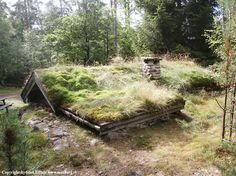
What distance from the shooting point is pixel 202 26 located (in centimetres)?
1259

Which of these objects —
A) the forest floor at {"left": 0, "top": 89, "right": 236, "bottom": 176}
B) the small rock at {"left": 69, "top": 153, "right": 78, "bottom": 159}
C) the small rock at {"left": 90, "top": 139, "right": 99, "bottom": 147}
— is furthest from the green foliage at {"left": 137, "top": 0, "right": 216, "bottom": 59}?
the small rock at {"left": 69, "top": 153, "right": 78, "bottom": 159}

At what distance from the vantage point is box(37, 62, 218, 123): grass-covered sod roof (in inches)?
221

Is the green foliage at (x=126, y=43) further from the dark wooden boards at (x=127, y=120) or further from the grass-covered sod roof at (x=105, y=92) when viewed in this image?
the dark wooden boards at (x=127, y=120)

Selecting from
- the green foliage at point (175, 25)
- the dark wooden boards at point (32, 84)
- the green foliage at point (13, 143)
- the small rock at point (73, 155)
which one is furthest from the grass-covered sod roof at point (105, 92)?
the green foliage at point (175, 25)

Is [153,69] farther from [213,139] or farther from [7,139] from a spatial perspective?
[7,139]

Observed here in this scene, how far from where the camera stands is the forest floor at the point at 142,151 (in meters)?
4.16

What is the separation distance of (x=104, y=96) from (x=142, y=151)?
6.58 ft

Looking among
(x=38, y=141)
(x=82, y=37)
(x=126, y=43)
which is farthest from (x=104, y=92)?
(x=126, y=43)

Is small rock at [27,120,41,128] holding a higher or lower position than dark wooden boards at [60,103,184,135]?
lower

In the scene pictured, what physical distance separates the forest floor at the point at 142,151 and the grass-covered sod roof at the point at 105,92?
1.49 ft

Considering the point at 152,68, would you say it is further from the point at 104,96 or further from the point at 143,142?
the point at 143,142

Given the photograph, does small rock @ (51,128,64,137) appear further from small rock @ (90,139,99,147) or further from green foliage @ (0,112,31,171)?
green foliage @ (0,112,31,171)

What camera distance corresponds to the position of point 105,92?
263 inches

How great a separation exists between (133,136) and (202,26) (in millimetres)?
9123
